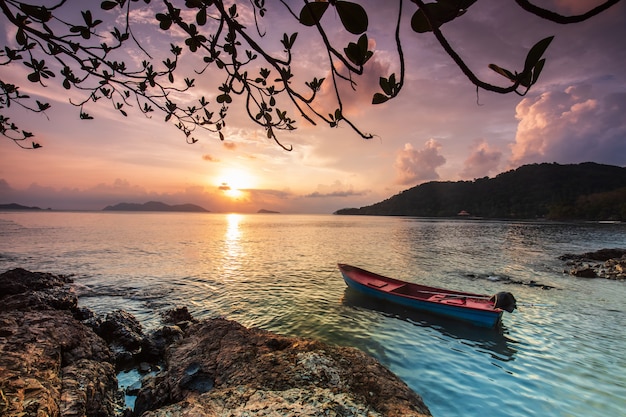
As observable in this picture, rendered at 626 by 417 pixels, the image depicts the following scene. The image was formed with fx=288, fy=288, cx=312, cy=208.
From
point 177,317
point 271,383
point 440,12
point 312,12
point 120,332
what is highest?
point 312,12

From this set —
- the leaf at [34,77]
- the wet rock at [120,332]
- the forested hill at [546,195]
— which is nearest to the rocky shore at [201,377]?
the wet rock at [120,332]

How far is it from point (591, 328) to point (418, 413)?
13091mm

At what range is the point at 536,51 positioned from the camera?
91cm

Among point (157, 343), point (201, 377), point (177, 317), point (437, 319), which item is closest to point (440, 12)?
point (201, 377)

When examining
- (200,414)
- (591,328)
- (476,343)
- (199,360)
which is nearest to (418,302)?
(476,343)

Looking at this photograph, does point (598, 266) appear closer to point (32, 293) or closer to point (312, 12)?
point (312, 12)

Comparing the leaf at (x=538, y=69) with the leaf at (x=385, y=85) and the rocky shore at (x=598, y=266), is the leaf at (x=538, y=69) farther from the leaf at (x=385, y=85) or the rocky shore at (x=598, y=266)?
the rocky shore at (x=598, y=266)

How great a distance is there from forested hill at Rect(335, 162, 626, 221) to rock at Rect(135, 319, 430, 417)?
16179cm

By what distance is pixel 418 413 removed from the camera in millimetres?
5203

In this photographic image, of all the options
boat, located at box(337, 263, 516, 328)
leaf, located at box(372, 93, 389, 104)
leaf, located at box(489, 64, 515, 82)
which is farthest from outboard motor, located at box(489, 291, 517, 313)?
leaf, located at box(489, 64, 515, 82)

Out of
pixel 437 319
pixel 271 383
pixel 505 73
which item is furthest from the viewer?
pixel 437 319

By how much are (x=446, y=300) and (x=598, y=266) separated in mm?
23251

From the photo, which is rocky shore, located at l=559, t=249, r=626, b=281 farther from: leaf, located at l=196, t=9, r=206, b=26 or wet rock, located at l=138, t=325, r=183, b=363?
leaf, located at l=196, t=9, r=206, b=26

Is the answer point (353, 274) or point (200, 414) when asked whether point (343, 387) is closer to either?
point (200, 414)
